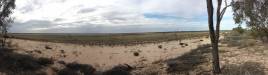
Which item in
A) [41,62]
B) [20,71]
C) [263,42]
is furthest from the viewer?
[263,42]

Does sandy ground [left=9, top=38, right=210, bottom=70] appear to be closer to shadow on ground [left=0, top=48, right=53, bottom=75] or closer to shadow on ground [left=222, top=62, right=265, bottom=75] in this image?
shadow on ground [left=0, top=48, right=53, bottom=75]

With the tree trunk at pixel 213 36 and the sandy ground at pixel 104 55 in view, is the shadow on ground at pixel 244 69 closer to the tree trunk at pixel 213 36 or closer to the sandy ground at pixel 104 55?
the tree trunk at pixel 213 36

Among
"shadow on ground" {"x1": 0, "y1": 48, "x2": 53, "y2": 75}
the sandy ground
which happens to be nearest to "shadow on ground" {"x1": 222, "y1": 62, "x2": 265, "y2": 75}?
"shadow on ground" {"x1": 0, "y1": 48, "x2": 53, "y2": 75}

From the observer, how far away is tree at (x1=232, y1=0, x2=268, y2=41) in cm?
2721

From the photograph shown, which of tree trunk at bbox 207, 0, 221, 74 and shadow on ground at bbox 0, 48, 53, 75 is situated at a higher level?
tree trunk at bbox 207, 0, 221, 74

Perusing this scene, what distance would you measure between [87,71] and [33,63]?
434 centimetres

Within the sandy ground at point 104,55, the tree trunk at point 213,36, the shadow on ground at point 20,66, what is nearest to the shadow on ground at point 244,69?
the tree trunk at point 213,36

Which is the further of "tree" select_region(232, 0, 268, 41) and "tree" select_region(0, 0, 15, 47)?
"tree" select_region(0, 0, 15, 47)

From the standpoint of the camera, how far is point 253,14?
30875 millimetres

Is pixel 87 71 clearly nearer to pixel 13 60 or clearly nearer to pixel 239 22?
pixel 13 60

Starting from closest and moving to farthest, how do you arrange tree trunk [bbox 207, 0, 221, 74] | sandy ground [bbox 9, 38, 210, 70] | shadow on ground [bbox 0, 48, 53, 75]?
tree trunk [bbox 207, 0, 221, 74] < shadow on ground [bbox 0, 48, 53, 75] < sandy ground [bbox 9, 38, 210, 70]

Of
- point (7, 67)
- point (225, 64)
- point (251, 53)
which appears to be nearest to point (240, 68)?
point (225, 64)

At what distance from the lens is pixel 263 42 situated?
42.1 m

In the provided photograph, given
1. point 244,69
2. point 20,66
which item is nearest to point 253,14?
point 244,69
